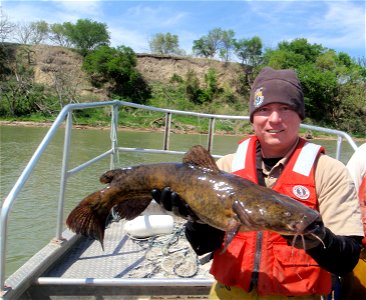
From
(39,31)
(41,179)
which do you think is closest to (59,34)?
(39,31)

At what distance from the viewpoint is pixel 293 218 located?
175 centimetres

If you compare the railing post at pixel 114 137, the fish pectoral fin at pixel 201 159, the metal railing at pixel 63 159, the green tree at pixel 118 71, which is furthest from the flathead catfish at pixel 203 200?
the green tree at pixel 118 71

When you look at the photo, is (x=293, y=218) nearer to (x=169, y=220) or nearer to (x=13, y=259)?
(x=169, y=220)

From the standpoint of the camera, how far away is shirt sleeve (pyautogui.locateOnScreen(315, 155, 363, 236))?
6.01 ft

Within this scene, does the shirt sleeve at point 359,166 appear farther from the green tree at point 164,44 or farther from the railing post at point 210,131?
the green tree at point 164,44

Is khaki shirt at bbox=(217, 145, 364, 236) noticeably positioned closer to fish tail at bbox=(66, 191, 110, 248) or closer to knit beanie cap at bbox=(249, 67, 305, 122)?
knit beanie cap at bbox=(249, 67, 305, 122)

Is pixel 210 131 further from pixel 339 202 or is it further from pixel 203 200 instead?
pixel 339 202

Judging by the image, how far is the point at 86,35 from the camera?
5541cm

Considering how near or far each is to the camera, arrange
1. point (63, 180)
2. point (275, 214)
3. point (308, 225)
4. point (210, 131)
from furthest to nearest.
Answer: point (210, 131) < point (63, 180) < point (275, 214) < point (308, 225)

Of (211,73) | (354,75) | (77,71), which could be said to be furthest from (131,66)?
(354,75)

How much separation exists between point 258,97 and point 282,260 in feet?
2.56

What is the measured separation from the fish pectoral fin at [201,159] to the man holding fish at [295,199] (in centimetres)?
15

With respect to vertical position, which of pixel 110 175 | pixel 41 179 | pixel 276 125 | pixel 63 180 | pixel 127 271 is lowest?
pixel 41 179

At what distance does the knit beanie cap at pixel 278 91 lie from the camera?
1.97 metres
